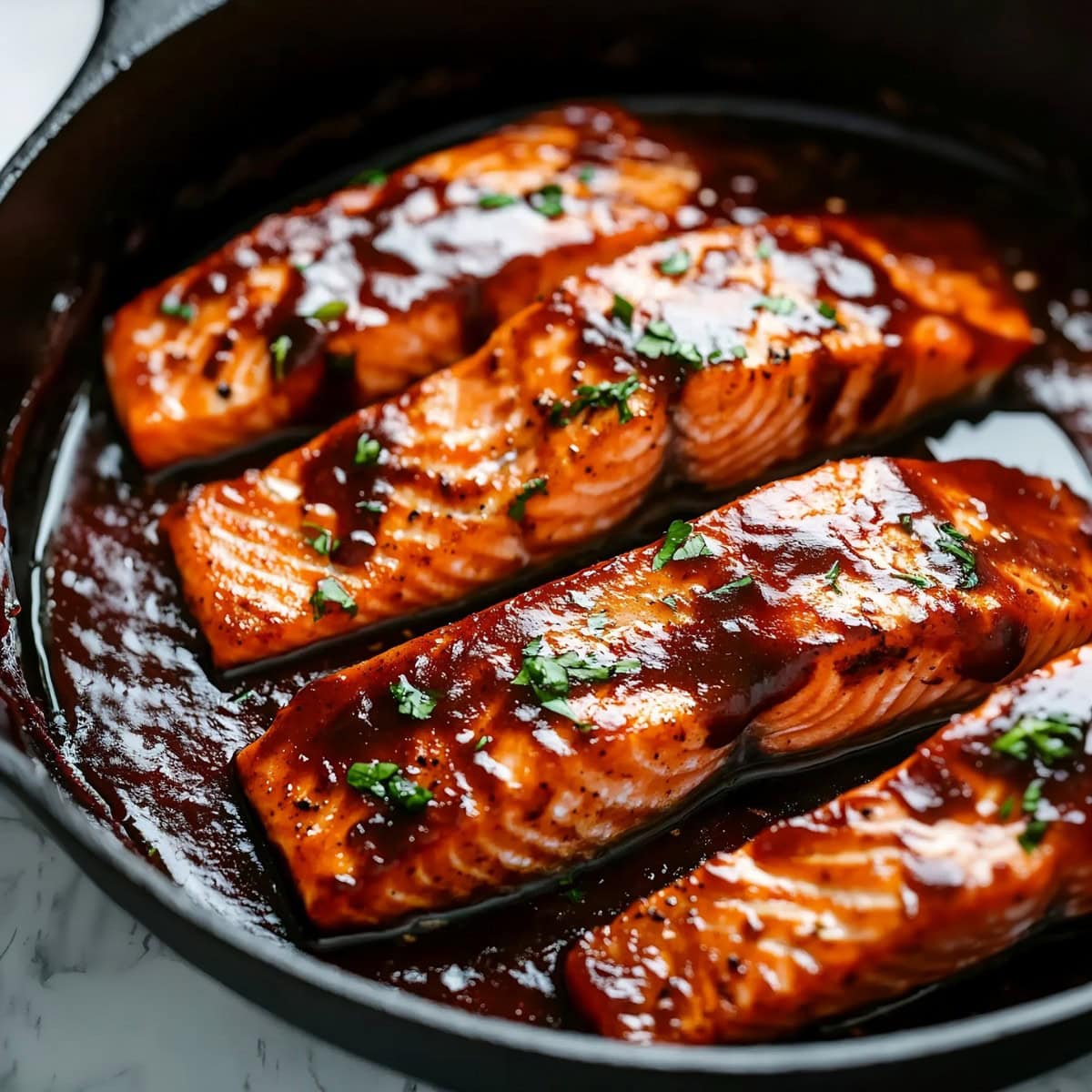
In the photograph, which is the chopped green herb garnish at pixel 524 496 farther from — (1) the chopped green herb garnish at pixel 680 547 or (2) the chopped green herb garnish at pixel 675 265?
(2) the chopped green herb garnish at pixel 675 265

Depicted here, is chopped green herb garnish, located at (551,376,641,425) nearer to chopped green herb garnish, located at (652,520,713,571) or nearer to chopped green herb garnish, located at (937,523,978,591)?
chopped green herb garnish, located at (652,520,713,571)

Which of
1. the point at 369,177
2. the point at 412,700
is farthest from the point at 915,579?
the point at 369,177

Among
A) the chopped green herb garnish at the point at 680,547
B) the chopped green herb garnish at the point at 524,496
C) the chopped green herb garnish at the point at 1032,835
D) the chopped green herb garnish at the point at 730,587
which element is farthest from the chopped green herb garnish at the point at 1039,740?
the chopped green herb garnish at the point at 524,496

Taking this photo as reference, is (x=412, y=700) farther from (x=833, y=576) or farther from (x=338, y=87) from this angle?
(x=338, y=87)

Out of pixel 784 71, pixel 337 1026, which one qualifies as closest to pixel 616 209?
pixel 784 71

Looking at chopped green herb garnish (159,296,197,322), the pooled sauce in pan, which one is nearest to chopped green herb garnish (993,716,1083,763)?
the pooled sauce in pan
